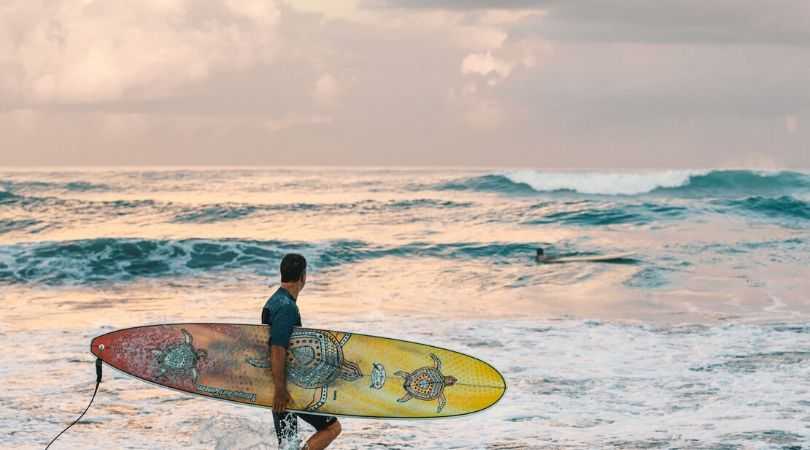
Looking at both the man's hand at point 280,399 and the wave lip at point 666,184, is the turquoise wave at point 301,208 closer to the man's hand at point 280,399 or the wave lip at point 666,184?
the wave lip at point 666,184

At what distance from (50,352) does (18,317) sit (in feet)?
11.4

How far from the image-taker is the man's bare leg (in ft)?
16.1

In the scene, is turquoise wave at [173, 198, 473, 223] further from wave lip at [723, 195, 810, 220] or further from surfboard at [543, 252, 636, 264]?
surfboard at [543, 252, 636, 264]

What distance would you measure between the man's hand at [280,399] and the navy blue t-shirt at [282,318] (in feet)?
0.79

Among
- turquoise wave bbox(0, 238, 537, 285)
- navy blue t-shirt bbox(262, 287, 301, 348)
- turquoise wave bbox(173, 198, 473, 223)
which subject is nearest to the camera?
navy blue t-shirt bbox(262, 287, 301, 348)

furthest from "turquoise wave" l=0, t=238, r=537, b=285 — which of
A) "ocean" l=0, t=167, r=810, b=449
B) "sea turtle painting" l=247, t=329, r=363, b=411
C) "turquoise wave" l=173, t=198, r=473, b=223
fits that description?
"sea turtle painting" l=247, t=329, r=363, b=411

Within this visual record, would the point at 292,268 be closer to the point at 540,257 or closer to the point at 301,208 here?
the point at 540,257

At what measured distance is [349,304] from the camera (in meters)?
14.2

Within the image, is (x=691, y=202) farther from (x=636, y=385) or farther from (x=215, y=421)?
(x=215, y=421)

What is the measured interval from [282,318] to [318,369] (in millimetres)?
763

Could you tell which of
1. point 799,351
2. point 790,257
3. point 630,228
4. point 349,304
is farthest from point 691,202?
point 799,351

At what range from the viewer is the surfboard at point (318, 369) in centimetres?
528

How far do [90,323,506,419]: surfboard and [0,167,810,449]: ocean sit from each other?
0.87 m

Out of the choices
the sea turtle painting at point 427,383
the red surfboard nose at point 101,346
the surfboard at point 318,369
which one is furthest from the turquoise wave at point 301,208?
the sea turtle painting at point 427,383
